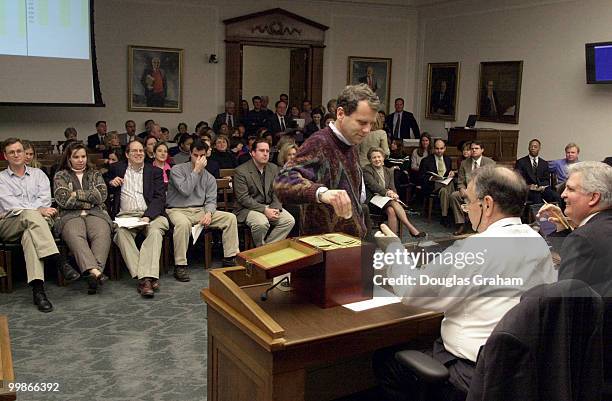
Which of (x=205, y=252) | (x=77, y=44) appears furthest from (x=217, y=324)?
(x=77, y=44)

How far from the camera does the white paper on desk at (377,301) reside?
2391 millimetres

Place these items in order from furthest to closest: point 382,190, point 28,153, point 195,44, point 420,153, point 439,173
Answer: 1. point 195,44
2. point 420,153
3. point 439,173
4. point 382,190
5. point 28,153

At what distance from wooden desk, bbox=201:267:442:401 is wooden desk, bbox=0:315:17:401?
2.33ft

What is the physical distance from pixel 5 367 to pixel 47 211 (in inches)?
134

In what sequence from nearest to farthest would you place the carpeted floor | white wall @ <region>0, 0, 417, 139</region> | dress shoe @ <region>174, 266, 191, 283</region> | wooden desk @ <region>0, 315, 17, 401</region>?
1. wooden desk @ <region>0, 315, 17, 401</region>
2. the carpeted floor
3. dress shoe @ <region>174, 266, 191, 283</region>
4. white wall @ <region>0, 0, 417, 139</region>

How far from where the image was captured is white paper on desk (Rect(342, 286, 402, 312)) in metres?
2.39

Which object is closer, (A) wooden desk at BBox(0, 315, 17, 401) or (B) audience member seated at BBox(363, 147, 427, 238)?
(A) wooden desk at BBox(0, 315, 17, 401)

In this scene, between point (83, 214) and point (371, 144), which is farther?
point (371, 144)

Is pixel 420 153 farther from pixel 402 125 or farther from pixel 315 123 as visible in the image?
pixel 402 125

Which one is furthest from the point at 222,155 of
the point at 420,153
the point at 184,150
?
the point at 420,153

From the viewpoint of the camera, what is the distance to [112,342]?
4078mm

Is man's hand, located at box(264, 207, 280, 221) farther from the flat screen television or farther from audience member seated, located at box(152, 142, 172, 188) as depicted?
the flat screen television

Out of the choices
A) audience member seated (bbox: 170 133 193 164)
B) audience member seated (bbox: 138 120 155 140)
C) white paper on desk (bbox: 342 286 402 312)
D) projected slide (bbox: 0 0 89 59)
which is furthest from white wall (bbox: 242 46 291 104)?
white paper on desk (bbox: 342 286 402 312)

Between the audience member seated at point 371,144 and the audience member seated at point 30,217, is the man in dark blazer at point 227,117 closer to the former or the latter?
the audience member seated at point 371,144
